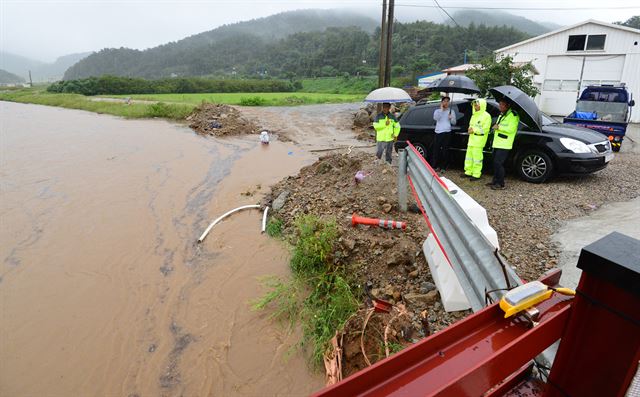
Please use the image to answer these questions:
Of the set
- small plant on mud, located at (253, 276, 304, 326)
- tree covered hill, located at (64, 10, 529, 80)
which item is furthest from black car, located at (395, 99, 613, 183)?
tree covered hill, located at (64, 10, 529, 80)

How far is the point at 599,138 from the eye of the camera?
278 inches

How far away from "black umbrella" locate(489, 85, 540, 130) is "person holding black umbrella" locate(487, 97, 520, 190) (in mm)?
125

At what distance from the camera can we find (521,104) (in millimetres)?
6387

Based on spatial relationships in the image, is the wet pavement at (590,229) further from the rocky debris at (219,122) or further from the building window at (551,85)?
the building window at (551,85)

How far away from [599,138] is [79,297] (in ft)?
30.0

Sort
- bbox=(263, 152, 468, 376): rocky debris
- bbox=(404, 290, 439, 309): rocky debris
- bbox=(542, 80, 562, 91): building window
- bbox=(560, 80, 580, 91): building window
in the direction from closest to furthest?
bbox=(263, 152, 468, 376): rocky debris < bbox=(404, 290, 439, 309): rocky debris < bbox=(560, 80, 580, 91): building window < bbox=(542, 80, 562, 91): building window

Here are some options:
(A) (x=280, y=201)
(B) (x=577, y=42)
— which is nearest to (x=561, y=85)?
(B) (x=577, y=42)

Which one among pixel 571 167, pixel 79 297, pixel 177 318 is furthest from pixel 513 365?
pixel 571 167

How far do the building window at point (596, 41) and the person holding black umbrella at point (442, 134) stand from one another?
57.2ft

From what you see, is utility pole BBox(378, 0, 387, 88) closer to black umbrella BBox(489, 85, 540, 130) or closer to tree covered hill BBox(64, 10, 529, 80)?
black umbrella BBox(489, 85, 540, 130)

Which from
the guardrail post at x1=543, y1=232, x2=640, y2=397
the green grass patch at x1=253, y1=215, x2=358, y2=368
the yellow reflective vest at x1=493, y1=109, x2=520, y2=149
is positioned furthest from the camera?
the yellow reflective vest at x1=493, y1=109, x2=520, y2=149

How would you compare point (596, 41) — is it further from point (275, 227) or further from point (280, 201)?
point (275, 227)

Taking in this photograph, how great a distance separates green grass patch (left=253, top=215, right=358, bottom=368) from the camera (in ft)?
13.3

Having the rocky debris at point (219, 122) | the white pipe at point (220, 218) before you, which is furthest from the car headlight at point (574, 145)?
the rocky debris at point (219, 122)
